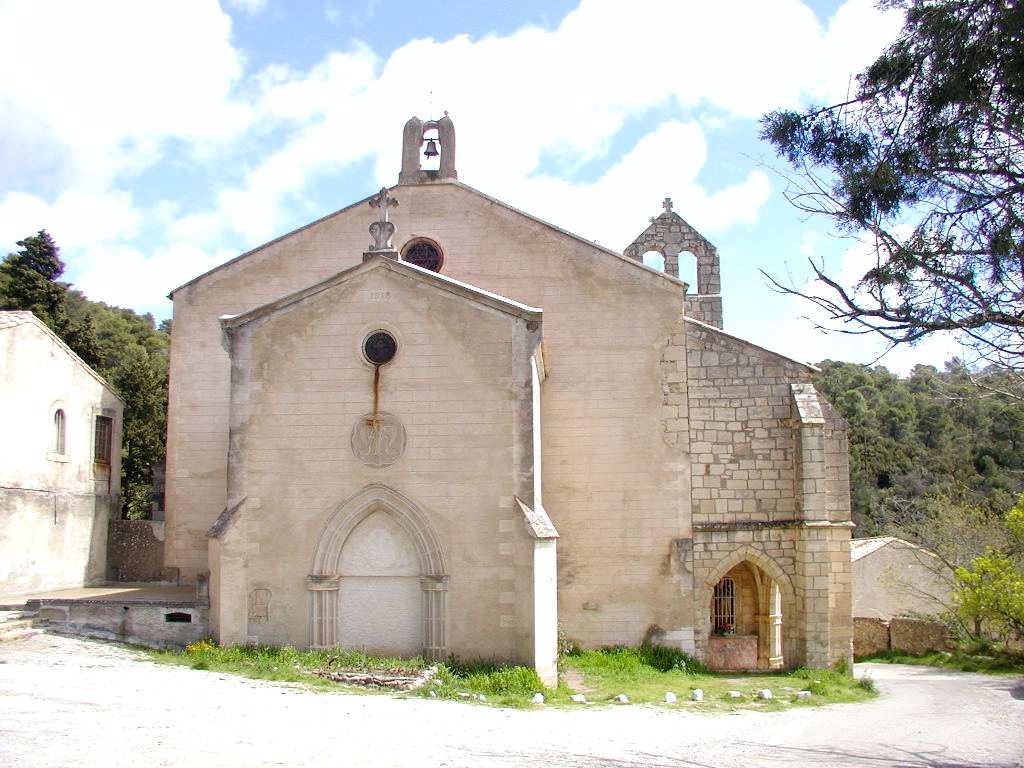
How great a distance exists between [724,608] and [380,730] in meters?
13.1

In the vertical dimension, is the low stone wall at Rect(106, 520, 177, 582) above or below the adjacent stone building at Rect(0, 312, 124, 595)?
below

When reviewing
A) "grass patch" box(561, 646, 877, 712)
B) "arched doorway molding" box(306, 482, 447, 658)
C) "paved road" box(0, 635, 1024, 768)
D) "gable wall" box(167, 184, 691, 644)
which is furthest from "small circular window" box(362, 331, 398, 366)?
"grass patch" box(561, 646, 877, 712)

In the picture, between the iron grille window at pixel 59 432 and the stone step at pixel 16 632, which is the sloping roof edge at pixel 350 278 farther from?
the iron grille window at pixel 59 432

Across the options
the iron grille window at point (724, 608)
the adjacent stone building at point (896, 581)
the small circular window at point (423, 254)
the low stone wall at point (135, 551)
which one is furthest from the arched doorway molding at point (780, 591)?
the adjacent stone building at point (896, 581)

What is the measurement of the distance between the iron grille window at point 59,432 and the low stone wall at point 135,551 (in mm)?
2340

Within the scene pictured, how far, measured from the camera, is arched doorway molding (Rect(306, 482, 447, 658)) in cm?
1584

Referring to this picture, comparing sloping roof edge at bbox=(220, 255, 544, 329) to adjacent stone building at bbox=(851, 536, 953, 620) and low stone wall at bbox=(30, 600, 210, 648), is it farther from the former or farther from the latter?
adjacent stone building at bbox=(851, 536, 953, 620)

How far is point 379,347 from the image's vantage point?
16.6 meters

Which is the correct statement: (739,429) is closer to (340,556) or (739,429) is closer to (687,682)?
(687,682)

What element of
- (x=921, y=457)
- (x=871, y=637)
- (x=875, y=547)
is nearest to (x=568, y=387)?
(x=871, y=637)

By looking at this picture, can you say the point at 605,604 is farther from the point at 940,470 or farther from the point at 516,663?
the point at 940,470

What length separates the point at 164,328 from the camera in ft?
212

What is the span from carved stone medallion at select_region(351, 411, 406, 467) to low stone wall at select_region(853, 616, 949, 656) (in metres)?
17.6

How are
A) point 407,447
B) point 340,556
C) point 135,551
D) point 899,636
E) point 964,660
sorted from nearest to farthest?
1. point 340,556
2. point 407,447
3. point 135,551
4. point 964,660
5. point 899,636
